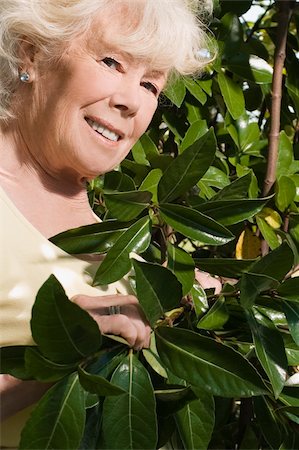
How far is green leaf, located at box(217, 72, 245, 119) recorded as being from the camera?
1457mm

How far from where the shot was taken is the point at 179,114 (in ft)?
4.98

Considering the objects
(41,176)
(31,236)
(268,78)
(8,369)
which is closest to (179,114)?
(268,78)

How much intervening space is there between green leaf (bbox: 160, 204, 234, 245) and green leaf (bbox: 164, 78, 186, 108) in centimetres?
43

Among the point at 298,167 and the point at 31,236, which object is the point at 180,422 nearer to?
the point at 31,236

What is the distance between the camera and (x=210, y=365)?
2.68ft

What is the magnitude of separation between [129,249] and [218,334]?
0.63 ft

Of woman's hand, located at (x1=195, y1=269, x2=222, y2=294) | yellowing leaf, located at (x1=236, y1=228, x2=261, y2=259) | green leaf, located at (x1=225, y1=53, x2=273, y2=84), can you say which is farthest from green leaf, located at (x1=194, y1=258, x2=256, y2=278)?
green leaf, located at (x1=225, y1=53, x2=273, y2=84)

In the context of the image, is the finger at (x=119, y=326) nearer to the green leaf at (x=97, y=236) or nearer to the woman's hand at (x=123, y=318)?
the woman's hand at (x=123, y=318)

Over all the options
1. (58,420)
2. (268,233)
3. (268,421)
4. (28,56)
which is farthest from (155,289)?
(268,233)

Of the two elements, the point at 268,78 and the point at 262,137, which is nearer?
the point at 268,78

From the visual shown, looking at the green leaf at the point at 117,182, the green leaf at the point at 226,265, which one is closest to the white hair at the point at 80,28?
the green leaf at the point at 117,182

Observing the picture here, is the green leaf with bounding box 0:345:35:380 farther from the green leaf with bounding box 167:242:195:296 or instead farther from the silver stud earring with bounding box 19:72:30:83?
the silver stud earring with bounding box 19:72:30:83

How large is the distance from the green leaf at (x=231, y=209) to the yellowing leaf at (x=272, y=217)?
0.42 meters

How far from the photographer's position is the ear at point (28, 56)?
111cm
